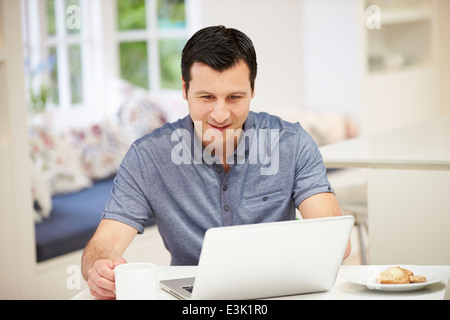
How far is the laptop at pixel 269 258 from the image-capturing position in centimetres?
105

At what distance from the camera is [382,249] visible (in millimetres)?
2285

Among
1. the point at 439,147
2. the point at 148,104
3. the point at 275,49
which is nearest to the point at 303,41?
the point at 275,49

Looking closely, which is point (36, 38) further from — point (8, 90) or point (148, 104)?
point (8, 90)

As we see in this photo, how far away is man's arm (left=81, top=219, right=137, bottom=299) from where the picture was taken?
1.22 metres


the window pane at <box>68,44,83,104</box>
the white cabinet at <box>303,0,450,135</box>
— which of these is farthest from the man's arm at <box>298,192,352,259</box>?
the white cabinet at <box>303,0,450,135</box>

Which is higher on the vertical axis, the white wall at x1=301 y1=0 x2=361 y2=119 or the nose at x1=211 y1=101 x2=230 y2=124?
the white wall at x1=301 y1=0 x2=361 y2=119

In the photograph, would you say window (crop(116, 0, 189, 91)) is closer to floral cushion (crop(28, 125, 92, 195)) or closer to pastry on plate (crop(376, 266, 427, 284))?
floral cushion (crop(28, 125, 92, 195))

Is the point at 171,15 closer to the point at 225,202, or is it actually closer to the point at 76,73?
the point at 76,73

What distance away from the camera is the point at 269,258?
3.58 feet

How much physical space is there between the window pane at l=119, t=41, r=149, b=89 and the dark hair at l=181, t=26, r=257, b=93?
2.73 m

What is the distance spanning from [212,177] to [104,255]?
1.18ft

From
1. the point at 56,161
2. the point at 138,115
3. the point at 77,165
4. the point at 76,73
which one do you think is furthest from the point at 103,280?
the point at 76,73

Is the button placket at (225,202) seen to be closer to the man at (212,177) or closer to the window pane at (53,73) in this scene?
the man at (212,177)
